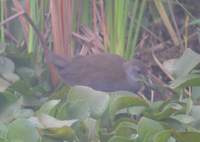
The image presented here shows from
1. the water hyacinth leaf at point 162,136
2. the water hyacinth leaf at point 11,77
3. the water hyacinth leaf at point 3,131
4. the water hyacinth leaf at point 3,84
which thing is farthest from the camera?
the water hyacinth leaf at point 11,77

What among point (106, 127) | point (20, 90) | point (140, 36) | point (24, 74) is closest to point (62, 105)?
point (106, 127)

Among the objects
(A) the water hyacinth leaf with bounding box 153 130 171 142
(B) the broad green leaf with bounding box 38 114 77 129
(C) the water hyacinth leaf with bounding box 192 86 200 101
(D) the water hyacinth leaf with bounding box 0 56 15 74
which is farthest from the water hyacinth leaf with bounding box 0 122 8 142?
(C) the water hyacinth leaf with bounding box 192 86 200 101

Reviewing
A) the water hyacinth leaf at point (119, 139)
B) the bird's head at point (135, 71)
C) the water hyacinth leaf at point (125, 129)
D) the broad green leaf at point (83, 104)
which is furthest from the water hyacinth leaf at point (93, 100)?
the bird's head at point (135, 71)

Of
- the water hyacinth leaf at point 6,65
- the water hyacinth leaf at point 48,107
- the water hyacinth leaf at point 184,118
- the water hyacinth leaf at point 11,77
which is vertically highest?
the water hyacinth leaf at point 6,65

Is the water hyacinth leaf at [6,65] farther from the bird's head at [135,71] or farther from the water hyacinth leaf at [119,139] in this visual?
the water hyacinth leaf at [119,139]

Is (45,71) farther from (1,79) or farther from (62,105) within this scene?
(62,105)

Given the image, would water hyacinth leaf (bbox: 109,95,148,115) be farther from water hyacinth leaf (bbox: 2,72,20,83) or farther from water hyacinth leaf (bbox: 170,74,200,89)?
water hyacinth leaf (bbox: 2,72,20,83)
